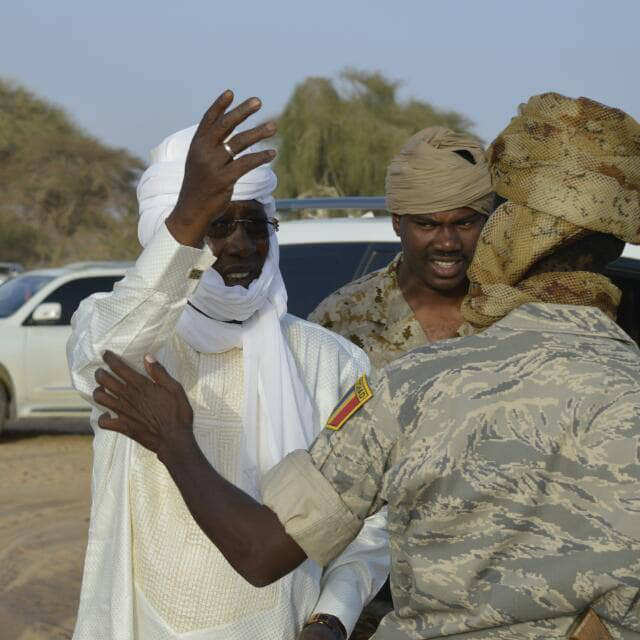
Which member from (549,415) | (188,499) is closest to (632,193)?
(549,415)

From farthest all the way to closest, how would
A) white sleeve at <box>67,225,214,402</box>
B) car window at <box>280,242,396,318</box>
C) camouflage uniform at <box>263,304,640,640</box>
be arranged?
car window at <box>280,242,396,318</box> → white sleeve at <box>67,225,214,402</box> → camouflage uniform at <box>263,304,640,640</box>

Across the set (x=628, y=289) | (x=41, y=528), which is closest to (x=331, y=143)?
(x=41, y=528)

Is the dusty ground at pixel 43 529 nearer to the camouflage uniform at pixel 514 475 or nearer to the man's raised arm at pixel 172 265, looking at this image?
the man's raised arm at pixel 172 265

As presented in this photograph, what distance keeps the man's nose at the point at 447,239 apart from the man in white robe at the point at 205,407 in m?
1.09

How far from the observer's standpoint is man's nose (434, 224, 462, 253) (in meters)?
4.38

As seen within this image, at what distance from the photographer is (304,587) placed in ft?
9.85

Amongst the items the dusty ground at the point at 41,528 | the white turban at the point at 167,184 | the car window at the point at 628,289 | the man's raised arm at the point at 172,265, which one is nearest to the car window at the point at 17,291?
the dusty ground at the point at 41,528

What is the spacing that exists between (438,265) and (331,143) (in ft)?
104

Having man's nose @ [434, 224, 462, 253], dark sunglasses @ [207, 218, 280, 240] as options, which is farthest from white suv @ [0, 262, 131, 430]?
dark sunglasses @ [207, 218, 280, 240]

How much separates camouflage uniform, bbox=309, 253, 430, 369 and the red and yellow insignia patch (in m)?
2.17

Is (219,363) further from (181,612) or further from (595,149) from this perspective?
(595,149)

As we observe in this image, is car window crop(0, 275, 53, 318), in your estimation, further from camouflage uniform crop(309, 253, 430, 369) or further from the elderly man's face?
the elderly man's face

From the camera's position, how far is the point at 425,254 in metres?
4.40

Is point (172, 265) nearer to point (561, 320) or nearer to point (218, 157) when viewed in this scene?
point (218, 157)
